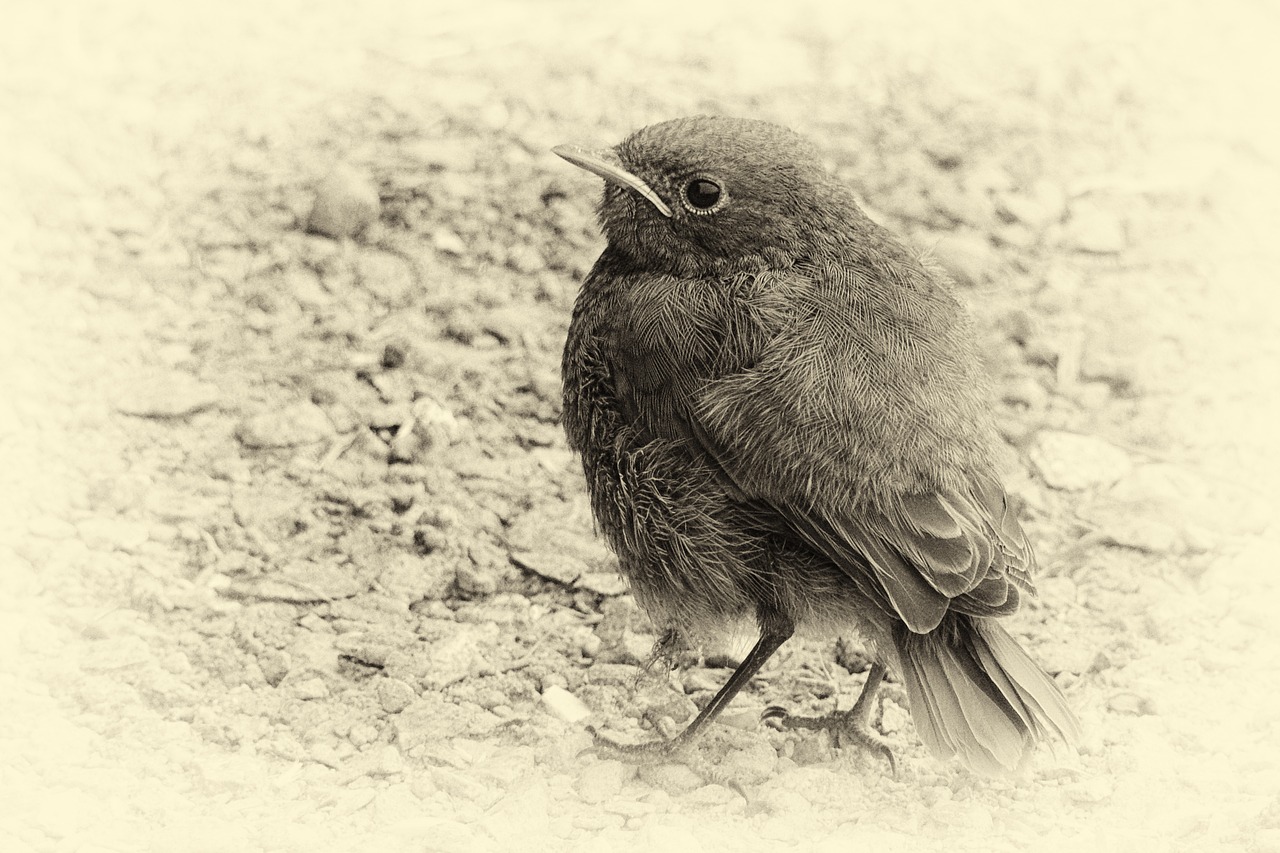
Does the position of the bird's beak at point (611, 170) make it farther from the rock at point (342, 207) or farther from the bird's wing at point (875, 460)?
the rock at point (342, 207)

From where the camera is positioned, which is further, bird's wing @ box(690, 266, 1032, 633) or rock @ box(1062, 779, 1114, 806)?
rock @ box(1062, 779, 1114, 806)

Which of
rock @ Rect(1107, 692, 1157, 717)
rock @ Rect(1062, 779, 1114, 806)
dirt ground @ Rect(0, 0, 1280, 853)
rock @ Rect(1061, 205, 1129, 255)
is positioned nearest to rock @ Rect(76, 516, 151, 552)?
dirt ground @ Rect(0, 0, 1280, 853)

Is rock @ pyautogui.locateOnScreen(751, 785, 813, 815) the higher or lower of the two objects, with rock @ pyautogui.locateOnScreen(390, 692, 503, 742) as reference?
higher

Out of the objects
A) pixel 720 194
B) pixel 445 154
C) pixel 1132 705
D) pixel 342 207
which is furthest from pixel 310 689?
pixel 445 154

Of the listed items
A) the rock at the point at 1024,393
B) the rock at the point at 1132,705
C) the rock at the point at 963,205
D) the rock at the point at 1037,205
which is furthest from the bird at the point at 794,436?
the rock at the point at 1037,205

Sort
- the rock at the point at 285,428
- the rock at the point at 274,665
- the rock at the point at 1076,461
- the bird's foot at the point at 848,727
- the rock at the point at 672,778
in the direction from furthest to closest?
the rock at the point at 1076,461 < the rock at the point at 285,428 < the rock at the point at 274,665 < the bird's foot at the point at 848,727 < the rock at the point at 672,778

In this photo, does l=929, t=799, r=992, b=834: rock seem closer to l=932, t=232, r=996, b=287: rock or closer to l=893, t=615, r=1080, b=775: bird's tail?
l=893, t=615, r=1080, b=775: bird's tail

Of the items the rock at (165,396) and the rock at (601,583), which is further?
the rock at (165,396)

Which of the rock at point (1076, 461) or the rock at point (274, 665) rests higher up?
the rock at point (1076, 461)
